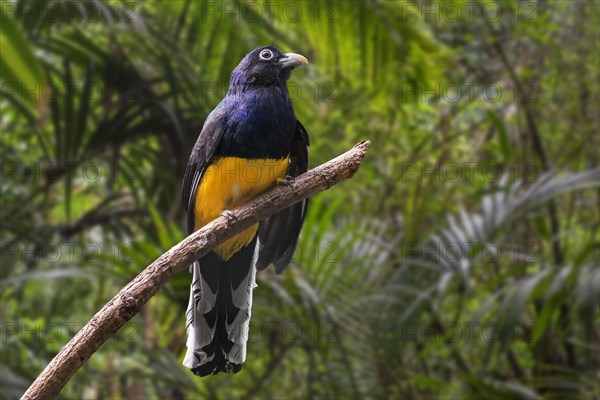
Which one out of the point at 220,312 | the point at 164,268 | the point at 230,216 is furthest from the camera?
the point at 220,312

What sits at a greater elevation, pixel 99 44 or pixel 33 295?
pixel 99 44

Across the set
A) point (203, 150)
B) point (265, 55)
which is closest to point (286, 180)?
point (203, 150)

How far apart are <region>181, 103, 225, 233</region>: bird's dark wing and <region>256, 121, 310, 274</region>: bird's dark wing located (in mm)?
253

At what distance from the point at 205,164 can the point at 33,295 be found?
4.63 m

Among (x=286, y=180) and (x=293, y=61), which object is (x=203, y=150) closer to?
(x=286, y=180)

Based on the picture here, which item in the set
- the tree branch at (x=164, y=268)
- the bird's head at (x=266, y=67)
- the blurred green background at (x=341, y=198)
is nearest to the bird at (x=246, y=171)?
Answer: the bird's head at (x=266, y=67)

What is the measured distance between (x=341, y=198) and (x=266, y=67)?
2.95 metres

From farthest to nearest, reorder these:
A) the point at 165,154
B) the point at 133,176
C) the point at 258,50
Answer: the point at 133,176
the point at 165,154
the point at 258,50

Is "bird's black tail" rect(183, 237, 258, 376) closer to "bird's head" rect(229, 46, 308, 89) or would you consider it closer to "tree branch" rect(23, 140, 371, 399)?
"tree branch" rect(23, 140, 371, 399)

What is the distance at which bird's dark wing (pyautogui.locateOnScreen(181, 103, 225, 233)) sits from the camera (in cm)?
272

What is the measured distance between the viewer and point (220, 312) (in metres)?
2.51

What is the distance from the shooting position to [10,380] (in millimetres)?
4379

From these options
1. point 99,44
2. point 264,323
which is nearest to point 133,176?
point 99,44

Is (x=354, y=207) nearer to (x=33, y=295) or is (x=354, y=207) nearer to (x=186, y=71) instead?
(x=186, y=71)
